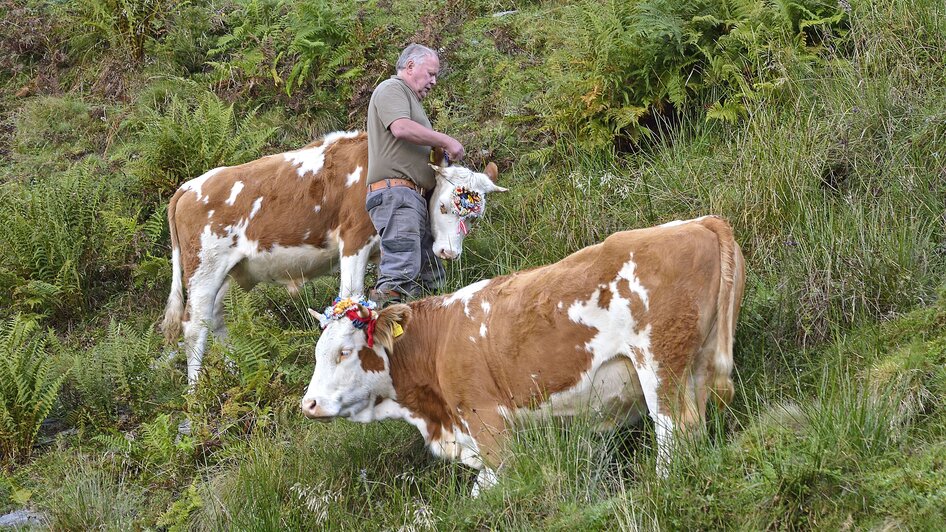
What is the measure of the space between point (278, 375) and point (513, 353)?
2561 millimetres

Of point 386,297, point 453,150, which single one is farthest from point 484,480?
point 453,150

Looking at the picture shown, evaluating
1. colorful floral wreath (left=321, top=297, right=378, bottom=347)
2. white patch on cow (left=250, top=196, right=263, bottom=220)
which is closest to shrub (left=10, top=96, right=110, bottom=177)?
white patch on cow (left=250, top=196, right=263, bottom=220)

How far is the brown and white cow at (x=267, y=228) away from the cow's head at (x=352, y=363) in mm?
2189

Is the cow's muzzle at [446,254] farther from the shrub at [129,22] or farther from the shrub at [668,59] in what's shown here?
the shrub at [129,22]

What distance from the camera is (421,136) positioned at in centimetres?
837

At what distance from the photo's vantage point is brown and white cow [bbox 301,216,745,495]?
18.9ft

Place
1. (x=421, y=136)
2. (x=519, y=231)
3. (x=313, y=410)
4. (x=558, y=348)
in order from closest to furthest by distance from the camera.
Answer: (x=558, y=348)
(x=313, y=410)
(x=421, y=136)
(x=519, y=231)

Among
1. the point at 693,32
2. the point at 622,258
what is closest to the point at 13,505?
the point at 622,258

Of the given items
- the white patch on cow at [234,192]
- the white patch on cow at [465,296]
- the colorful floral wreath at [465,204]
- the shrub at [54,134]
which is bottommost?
the shrub at [54,134]

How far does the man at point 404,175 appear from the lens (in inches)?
329

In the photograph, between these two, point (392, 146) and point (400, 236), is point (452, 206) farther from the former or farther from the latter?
point (392, 146)

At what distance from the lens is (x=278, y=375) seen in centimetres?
814

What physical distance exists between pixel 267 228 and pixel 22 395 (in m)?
2.60

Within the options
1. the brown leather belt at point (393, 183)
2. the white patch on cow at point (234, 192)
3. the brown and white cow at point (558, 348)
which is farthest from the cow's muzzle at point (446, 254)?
the white patch on cow at point (234, 192)
